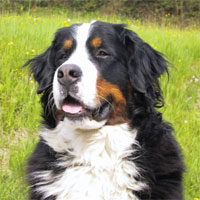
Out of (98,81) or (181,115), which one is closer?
(98,81)

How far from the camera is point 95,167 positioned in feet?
9.00

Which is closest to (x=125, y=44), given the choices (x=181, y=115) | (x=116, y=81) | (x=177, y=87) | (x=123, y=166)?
(x=116, y=81)

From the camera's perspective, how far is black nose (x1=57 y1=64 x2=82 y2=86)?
2.43 m

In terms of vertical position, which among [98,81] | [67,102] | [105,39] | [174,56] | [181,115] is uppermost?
[105,39]

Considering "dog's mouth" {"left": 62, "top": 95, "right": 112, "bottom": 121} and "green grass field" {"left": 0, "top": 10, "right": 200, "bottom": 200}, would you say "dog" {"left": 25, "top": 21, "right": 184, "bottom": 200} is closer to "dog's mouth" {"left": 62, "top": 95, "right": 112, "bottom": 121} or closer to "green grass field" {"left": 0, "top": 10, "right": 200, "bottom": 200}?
"dog's mouth" {"left": 62, "top": 95, "right": 112, "bottom": 121}

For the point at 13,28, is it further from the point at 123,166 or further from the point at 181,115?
the point at 123,166

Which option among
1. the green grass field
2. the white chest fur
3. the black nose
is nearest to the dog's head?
the black nose

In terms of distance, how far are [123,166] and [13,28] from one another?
13.1ft

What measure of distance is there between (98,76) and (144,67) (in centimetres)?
50

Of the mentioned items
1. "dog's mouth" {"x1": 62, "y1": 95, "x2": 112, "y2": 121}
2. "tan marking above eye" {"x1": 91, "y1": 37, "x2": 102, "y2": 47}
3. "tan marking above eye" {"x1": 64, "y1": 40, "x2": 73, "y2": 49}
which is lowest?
"dog's mouth" {"x1": 62, "y1": 95, "x2": 112, "y2": 121}

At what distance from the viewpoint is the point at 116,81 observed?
2.78 m

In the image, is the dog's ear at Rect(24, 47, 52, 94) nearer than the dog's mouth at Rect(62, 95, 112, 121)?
No

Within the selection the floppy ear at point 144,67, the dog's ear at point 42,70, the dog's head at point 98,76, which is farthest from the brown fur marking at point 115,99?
the dog's ear at point 42,70

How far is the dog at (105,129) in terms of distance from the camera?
8.68 feet
